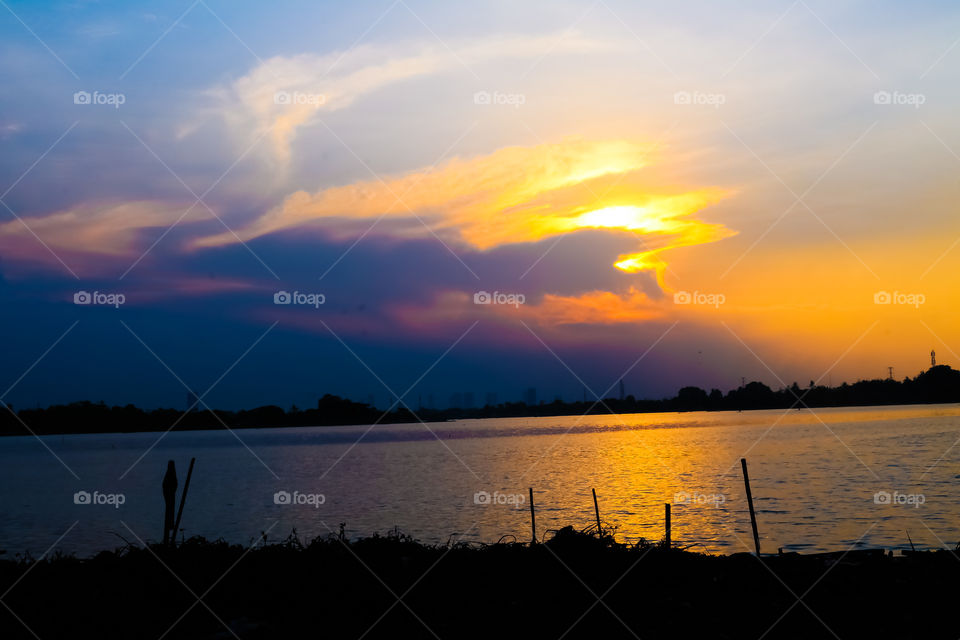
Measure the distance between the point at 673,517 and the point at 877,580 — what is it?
2333cm

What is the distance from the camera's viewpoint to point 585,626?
43.1 ft

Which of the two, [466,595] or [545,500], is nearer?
[466,595]

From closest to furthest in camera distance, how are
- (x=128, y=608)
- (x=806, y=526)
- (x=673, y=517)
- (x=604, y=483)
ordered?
(x=128, y=608) → (x=806, y=526) → (x=673, y=517) → (x=604, y=483)

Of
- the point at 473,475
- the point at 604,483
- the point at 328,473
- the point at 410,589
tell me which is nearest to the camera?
the point at 410,589

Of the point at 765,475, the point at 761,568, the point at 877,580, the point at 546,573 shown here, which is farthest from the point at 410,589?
the point at 765,475

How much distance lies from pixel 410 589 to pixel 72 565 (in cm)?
767

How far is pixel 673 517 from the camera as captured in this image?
38.6 m

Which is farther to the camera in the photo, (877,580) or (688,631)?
(877,580)

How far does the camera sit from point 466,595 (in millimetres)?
14609

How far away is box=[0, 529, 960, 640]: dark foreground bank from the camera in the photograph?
13016 millimetres

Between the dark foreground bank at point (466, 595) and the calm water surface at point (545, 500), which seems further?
the calm water surface at point (545, 500)

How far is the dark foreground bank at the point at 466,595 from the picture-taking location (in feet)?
42.7

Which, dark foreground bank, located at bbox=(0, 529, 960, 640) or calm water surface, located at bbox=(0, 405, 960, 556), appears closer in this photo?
dark foreground bank, located at bbox=(0, 529, 960, 640)

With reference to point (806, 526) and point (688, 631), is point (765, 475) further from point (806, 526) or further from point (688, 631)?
point (688, 631)
